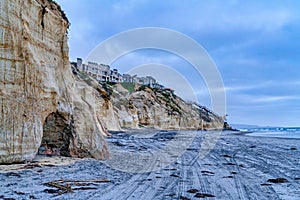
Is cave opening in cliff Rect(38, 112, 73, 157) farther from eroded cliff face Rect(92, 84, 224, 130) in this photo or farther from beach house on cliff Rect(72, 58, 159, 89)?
beach house on cliff Rect(72, 58, 159, 89)

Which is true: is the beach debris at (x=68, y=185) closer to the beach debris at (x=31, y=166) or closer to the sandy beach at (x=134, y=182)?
the sandy beach at (x=134, y=182)

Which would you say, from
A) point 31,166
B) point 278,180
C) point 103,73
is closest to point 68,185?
point 31,166

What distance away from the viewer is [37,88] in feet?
28.1

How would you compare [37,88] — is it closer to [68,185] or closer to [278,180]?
[68,185]

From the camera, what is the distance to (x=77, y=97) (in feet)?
37.8

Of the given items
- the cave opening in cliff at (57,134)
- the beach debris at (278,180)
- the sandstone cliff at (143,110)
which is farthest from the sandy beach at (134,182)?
the sandstone cliff at (143,110)

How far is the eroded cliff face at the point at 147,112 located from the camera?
37.9 metres

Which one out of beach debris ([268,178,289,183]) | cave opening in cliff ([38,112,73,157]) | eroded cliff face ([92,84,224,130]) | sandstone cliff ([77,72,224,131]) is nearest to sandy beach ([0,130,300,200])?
beach debris ([268,178,289,183])

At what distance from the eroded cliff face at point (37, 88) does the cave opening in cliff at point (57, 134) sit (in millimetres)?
37

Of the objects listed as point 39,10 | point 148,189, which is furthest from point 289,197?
point 39,10

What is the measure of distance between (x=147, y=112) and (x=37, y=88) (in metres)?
53.5

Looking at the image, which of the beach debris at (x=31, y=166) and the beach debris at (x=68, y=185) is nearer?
the beach debris at (x=68, y=185)

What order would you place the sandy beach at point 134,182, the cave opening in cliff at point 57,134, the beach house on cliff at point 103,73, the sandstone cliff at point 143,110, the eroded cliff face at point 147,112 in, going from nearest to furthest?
the sandy beach at point 134,182, the cave opening in cliff at point 57,134, the sandstone cliff at point 143,110, the eroded cliff face at point 147,112, the beach house on cliff at point 103,73

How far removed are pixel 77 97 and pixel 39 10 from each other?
389 centimetres
